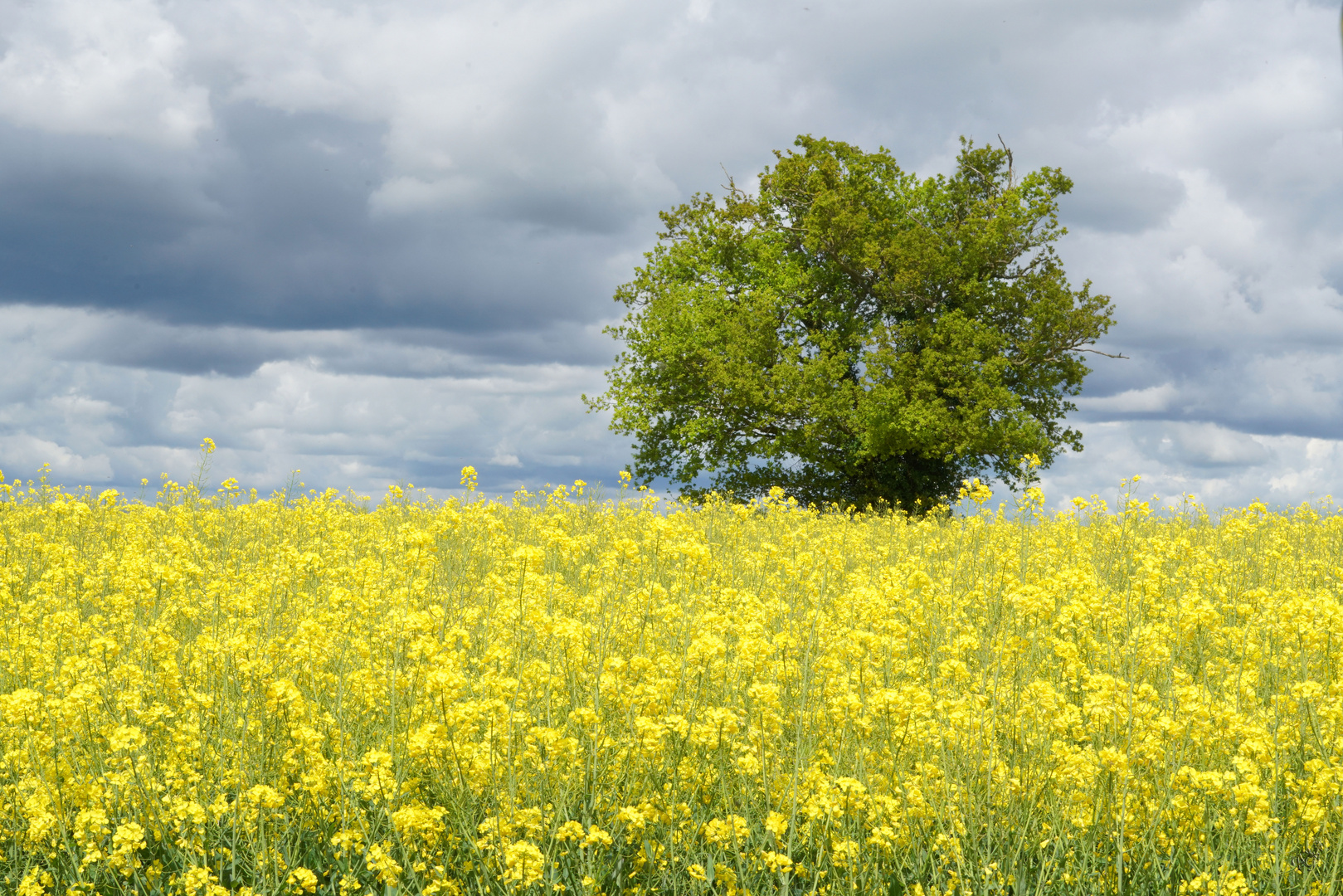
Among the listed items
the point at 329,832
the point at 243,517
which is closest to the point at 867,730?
the point at 329,832

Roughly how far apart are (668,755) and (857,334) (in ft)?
68.3

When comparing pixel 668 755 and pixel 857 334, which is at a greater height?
pixel 857 334

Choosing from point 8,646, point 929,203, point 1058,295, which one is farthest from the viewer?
point 929,203

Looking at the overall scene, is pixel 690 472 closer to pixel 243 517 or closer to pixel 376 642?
pixel 243 517

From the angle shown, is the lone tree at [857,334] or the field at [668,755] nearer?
the field at [668,755]

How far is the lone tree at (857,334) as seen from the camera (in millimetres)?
21781

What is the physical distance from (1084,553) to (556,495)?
6153 mm

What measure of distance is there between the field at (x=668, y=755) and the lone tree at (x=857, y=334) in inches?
648

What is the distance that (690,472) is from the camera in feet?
81.8

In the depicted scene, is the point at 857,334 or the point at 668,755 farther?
the point at 857,334

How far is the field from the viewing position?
3.59 meters

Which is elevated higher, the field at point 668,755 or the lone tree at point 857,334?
the lone tree at point 857,334

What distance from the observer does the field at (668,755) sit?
3594 mm

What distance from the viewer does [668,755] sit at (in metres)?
4.04
